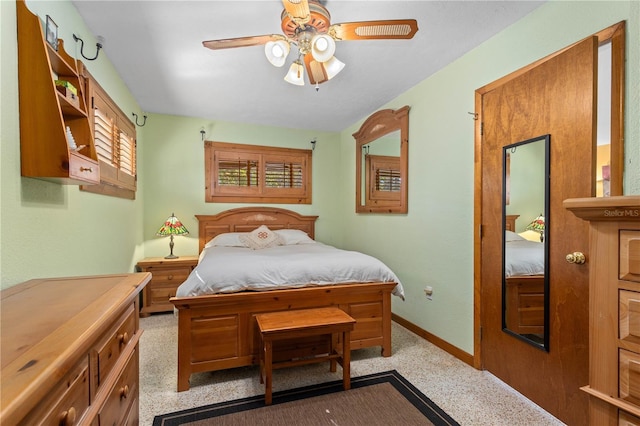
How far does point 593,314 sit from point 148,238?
4.51 m

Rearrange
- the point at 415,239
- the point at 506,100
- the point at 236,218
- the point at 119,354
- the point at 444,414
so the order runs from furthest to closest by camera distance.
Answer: the point at 236,218
the point at 415,239
the point at 506,100
the point at 444,414
the point at 119,354

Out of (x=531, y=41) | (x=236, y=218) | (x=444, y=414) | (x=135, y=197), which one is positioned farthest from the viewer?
(x=236, y=218)

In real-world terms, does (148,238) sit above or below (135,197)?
below

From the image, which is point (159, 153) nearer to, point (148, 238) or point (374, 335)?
point (148, 238)

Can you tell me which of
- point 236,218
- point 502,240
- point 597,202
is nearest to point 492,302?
point 502,240

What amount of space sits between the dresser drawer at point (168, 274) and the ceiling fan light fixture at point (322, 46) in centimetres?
303

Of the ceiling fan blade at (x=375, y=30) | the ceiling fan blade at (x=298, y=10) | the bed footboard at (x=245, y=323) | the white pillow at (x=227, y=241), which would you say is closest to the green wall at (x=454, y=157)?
the bed footboard at (x=245, y=323)

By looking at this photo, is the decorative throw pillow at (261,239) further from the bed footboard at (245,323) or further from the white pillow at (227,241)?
the bed footboard at (245,323)

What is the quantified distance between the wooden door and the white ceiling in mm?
565

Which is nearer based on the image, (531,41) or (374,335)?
(531,41)

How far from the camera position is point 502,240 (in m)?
2.21

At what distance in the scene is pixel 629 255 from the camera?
893mm

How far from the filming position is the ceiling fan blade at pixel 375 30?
1.66 meters

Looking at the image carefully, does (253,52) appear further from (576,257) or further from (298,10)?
(576,257)
